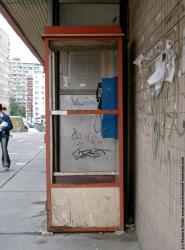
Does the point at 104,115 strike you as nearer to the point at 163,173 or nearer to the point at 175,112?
the point at 163,173

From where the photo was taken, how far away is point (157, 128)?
4.27 meters

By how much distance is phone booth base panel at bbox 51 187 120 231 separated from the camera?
20.3 ft

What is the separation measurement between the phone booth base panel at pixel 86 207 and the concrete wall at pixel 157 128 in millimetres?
321

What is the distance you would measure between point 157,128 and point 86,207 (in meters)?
2.27

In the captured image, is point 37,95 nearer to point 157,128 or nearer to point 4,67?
point 4,67

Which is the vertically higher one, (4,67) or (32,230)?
(4,67)

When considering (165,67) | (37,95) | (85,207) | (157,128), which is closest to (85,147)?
(85,207)

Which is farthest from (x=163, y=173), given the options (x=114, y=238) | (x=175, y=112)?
(x=114, y=238)

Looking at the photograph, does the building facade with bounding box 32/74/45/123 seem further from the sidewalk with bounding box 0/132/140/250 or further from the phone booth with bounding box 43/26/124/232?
the phone booth with bounding box 43/26/124/232

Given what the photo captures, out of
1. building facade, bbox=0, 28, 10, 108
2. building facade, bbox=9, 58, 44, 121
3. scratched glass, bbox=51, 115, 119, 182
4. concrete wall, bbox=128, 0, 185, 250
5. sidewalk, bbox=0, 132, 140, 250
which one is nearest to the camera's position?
concrete wall, bbox=128, 0, 185, 250

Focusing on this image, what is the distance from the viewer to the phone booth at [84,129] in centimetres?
616

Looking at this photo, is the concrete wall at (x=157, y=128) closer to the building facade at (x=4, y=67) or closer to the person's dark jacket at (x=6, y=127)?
the person's dark jacket at (x=6, y=127)

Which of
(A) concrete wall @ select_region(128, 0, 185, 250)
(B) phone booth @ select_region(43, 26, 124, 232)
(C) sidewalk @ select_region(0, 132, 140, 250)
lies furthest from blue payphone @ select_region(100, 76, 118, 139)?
(C) sidewalk @ select_region(0, 132, 140, 250)

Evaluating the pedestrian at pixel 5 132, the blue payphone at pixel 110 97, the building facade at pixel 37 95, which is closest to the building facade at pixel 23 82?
the building facade at pixel 37 95
